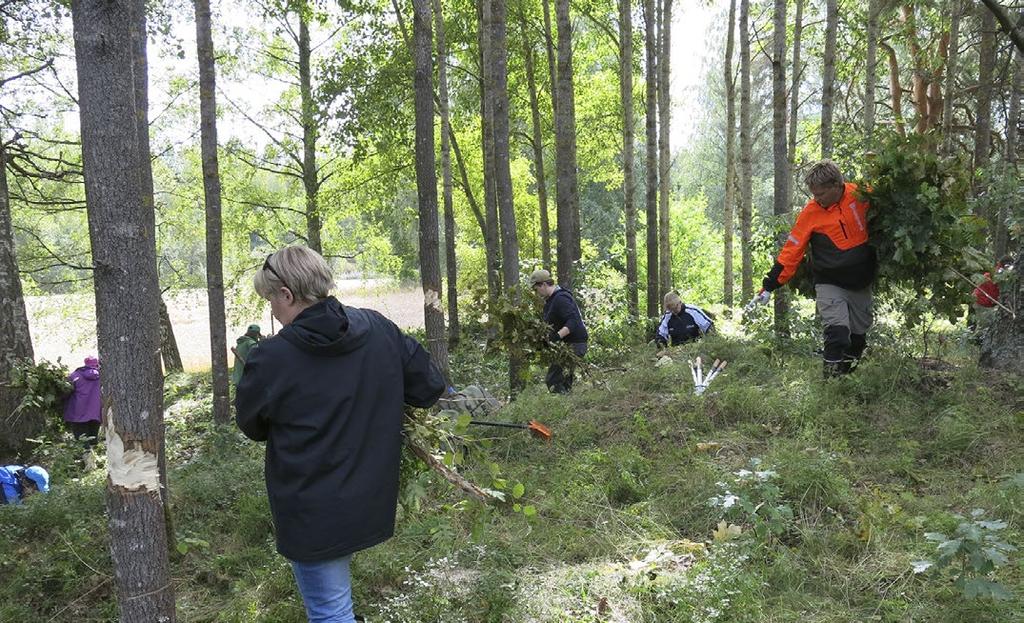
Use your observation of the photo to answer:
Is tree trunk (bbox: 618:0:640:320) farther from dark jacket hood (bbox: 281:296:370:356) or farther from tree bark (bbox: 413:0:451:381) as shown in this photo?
dark jacket hood (bbox: 281:296:370:356)

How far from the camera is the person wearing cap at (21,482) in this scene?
7016mm

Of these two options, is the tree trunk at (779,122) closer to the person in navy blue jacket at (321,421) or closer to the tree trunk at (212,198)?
the person in navy blue jacket at (321,421)

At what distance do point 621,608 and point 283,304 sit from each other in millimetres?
2065

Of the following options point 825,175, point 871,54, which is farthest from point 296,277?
point 871,54

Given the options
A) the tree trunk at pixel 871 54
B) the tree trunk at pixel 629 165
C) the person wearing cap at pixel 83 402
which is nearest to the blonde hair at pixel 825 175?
the tree trunk at pixel 871 54

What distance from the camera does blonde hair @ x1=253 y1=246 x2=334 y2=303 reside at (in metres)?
2.67

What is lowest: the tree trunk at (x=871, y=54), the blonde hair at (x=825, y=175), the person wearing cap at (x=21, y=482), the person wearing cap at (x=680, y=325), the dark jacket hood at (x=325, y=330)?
the person wearing cap at (x=21, y=482)

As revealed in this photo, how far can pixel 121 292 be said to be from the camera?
2686 millimetres

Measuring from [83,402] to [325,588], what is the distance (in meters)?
8.99

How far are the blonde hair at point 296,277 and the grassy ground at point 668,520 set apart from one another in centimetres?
119

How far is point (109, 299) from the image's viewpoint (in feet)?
8.73

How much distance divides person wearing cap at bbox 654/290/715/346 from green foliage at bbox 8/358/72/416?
8.69m

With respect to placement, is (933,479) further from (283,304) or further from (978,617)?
(283,304)

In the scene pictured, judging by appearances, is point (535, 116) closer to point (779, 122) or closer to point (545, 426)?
point (779, 122)
